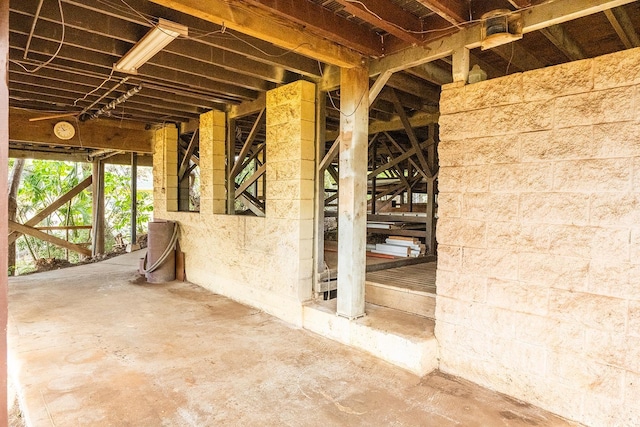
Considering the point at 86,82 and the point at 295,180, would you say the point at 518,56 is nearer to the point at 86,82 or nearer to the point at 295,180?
the point at 295,180

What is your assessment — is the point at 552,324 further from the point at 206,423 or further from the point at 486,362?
the point at 206,423

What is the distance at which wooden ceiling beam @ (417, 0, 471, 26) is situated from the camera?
2.58 meters

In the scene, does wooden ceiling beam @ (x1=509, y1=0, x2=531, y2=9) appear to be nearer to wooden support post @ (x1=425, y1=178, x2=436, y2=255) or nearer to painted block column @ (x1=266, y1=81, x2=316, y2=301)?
painted block column @ (x1=266, y1=81, x2=316, y2=301)

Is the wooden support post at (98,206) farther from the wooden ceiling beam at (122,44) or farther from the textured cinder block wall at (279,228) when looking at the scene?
the wooden ceiling beam at (122,44)

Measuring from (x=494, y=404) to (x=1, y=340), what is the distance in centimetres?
290

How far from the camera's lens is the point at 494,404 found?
8.71 feet

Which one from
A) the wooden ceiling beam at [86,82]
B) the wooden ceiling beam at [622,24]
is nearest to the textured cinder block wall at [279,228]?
the wooden ceiling beam at [86,82]

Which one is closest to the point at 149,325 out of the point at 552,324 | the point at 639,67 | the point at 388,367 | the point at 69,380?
the point at 69,380

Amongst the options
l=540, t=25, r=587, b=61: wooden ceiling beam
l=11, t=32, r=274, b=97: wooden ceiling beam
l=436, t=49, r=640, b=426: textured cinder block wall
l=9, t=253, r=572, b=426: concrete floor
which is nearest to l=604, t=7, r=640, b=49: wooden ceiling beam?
l=540, t=25, r=587, b=61: wooden ceiling beam

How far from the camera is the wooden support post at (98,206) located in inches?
381

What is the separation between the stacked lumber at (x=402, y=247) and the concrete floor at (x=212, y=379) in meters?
2.41

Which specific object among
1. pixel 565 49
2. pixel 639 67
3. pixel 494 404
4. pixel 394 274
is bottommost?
pixel 494 404

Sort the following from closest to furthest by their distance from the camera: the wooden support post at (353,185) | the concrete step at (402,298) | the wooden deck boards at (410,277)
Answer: the wooden support post at (353,185) → the concrete step at (402,298) → the wooden deck boards at (410,277)

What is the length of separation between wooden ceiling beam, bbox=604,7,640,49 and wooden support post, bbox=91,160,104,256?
1036 cm
